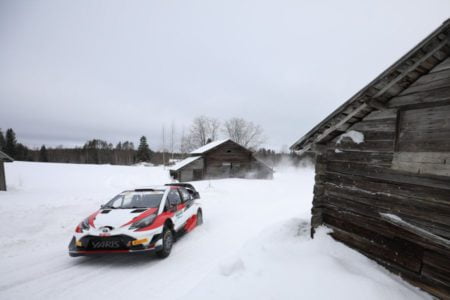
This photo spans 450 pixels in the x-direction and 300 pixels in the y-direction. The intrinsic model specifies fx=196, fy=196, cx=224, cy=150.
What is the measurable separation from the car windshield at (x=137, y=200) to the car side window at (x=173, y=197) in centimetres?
29

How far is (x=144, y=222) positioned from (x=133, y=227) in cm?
27

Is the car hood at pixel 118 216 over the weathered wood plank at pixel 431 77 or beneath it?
beneath

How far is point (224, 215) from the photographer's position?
360 inches

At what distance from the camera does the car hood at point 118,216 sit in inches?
181

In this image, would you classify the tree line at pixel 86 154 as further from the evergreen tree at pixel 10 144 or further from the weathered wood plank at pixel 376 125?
the weathered wood plank at pixel 376 125

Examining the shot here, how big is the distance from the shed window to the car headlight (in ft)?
18.2

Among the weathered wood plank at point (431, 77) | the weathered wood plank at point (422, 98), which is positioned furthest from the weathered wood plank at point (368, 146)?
the weathered wood plank at point (431, 77)

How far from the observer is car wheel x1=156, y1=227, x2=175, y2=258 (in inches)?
191

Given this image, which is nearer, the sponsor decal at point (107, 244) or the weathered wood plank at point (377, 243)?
the weathered wood plank at point (377, 243)

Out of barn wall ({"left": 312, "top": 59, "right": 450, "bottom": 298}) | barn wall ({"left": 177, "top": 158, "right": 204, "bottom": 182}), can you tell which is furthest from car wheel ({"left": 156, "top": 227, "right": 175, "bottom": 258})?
barn wall ({"left": 177, "top": 158, "right": 204, "bottom": 182})

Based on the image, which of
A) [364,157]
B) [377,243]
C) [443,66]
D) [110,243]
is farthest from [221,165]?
[443,66]

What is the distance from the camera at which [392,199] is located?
13.2ft

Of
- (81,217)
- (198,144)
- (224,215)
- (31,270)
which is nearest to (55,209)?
(81,217)

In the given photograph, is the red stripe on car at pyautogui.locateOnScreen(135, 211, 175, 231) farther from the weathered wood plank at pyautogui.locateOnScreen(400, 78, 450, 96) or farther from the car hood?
the weathered wood plank at pyautogui.locateOnScreen(400, 78, 450, 96)
